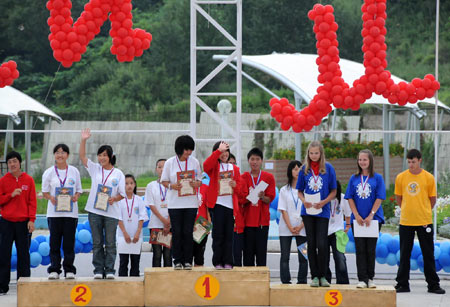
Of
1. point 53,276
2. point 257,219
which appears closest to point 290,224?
point 257,219

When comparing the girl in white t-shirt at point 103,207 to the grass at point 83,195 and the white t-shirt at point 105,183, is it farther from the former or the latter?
the grass at point 83,195

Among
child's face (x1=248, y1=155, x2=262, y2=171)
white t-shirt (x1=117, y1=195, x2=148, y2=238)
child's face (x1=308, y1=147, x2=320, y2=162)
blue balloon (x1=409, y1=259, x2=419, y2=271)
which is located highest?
child's face (x1=308, y1=147, x2=320, y2=162)

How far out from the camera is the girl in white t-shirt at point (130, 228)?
29.3 ft

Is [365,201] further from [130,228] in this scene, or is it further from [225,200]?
[130,228]

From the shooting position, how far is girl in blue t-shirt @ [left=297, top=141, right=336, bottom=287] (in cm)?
762

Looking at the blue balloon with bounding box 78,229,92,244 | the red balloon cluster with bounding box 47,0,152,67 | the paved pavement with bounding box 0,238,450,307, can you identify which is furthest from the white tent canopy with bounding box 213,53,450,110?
the blue balloon with bounding box 78,229,92,244

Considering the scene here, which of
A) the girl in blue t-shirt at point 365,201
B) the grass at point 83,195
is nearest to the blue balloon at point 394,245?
the girl in blue t-shirt at point 365,201

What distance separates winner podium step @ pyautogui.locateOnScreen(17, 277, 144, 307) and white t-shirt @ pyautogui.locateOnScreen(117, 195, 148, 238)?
139 centimetres

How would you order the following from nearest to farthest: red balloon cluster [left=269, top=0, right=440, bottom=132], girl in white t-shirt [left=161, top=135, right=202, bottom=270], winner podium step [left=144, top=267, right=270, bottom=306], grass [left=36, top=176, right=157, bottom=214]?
winner podium step [left=144, top=267, right=270, bottom=306], girl in white t-shirt [left=161, top=135, right=202, bottom=270], red balloon cluster [left=269, top=0, right=440, bottom=132], grass [left=36, top=176, right=157, bottom=214]

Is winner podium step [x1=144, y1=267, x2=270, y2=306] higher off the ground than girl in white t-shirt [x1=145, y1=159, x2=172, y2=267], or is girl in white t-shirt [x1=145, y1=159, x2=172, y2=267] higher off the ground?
girl in white t-shirt [x1=145, y1=159, x2=172, y2=267]

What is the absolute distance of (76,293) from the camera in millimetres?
7613

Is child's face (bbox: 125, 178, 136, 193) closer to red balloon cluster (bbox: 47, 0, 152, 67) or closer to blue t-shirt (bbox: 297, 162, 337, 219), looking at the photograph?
red balloon cluster (bbox: 47, 0, 152, 67)

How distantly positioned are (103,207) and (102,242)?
0.35 metres

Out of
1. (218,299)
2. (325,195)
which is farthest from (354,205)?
(218,299)
